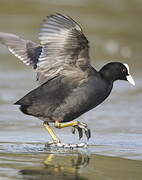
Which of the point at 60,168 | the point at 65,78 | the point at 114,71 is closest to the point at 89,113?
the point at 114,71

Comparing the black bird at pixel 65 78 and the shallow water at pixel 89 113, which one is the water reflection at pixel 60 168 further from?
the black bird at pixel 65 78

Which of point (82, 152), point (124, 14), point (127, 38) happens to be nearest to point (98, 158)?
point (82, 152)

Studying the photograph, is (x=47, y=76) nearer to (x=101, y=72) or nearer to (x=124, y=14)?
Result: (x=101, y=72)

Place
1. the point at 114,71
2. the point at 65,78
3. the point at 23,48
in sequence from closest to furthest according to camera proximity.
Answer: the point at 65,78
the point at 114,71
the point at 23,48

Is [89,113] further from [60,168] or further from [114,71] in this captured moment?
[60,168]

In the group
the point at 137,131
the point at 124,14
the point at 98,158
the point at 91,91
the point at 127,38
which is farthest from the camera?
the point at 124,14

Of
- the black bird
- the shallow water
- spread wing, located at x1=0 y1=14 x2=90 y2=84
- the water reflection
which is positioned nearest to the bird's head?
the black bird
